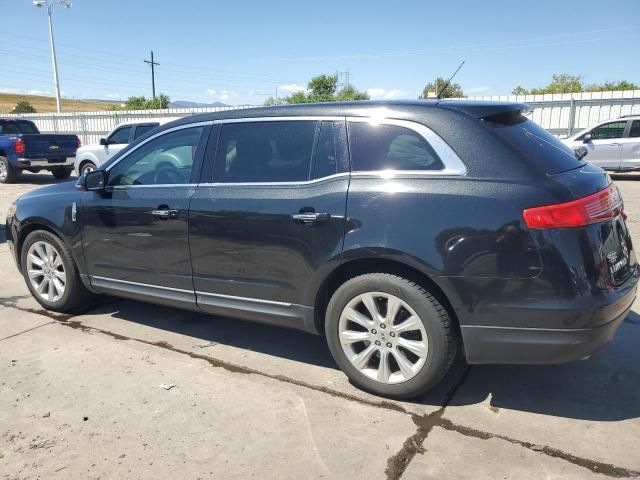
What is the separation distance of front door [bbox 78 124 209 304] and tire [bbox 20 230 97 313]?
12.1 inches

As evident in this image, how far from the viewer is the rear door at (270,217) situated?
322cm

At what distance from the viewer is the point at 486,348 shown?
2877 mm

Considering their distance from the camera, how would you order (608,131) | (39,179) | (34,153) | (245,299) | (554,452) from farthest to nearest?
(39,179), (34,153), (608,131), (245,299), (554,452)

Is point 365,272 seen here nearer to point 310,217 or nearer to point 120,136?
point 310,217

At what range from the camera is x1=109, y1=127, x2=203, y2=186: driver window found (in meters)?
3.95

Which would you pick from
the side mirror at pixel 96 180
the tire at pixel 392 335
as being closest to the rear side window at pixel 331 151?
the tire at pixel 392 335

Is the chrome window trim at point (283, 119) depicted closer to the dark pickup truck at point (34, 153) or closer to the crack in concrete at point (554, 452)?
the crack in concrete at point (554, 452)

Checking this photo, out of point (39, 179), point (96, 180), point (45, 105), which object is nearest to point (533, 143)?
point (96, 180)

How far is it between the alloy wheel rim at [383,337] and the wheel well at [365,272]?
0.15m

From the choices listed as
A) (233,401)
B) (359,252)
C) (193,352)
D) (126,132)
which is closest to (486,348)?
(359,252)

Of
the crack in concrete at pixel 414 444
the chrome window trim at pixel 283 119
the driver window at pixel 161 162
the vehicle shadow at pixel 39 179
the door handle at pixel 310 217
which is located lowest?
the crack in concrete at pixel 414 444

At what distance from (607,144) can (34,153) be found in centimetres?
1575

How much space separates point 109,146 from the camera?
13617 mm

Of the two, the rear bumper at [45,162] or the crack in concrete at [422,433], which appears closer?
the crack in concrete at [422,433]
